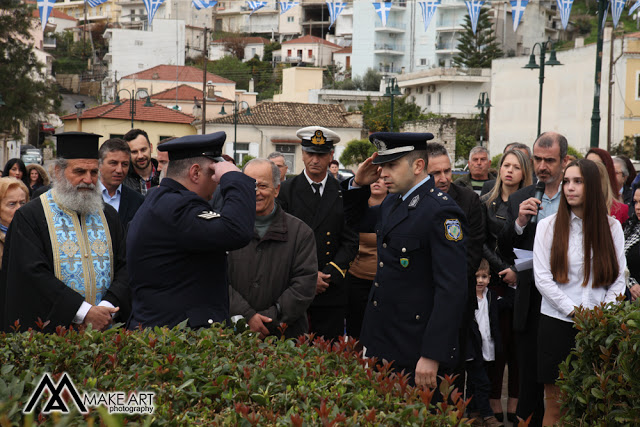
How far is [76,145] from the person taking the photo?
532 cm

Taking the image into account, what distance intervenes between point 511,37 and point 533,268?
82.4 metres

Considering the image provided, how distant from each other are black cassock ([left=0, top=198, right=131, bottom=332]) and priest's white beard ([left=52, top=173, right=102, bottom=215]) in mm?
151

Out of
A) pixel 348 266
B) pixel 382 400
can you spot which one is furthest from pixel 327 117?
pixel 382 400

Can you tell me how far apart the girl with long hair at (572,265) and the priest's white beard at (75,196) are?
3.03 m

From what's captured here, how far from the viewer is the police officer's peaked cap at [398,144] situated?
4660 mm

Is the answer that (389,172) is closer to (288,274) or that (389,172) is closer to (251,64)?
(288,274)

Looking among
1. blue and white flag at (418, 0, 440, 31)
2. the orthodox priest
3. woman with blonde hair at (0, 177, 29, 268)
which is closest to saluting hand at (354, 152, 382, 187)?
the orthodox priest

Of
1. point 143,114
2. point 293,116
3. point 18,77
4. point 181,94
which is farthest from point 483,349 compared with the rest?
point 181,94

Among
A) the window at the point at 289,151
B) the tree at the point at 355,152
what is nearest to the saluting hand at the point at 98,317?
the tree at the point at 355,152

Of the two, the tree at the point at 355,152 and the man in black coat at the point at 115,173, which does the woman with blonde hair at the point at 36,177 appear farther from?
the tree at the point at 355,152

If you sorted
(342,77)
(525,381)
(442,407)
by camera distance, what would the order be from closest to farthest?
(442,407)
(525,381)
(342,77)

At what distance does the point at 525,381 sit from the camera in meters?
5.93

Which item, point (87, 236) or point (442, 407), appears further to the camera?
point (87, 236)

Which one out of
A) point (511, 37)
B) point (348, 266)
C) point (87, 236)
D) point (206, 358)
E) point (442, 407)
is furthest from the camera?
point (511, 37)
